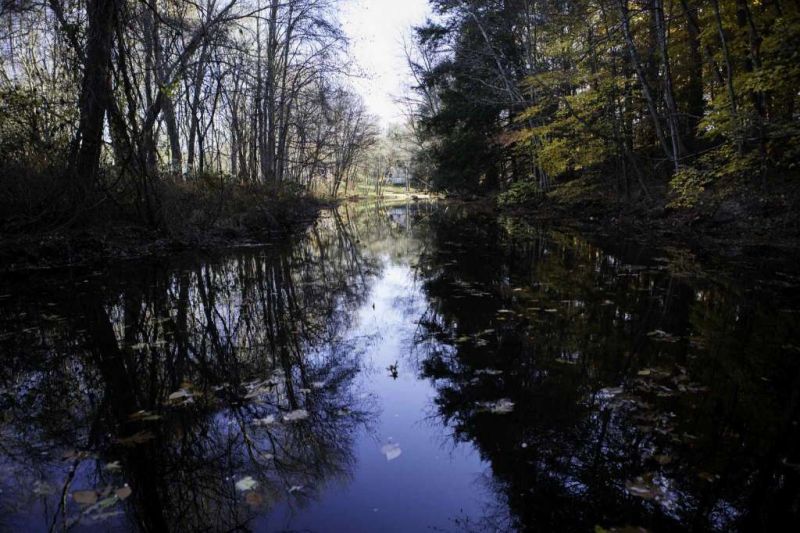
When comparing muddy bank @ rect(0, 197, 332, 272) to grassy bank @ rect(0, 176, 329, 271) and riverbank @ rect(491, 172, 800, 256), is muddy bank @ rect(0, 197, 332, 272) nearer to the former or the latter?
grassy bank @ rect(0, 176, 329, 271)

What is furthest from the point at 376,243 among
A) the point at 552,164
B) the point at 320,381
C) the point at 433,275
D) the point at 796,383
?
the point at 796,383

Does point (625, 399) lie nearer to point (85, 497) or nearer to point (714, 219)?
point (85, 497)

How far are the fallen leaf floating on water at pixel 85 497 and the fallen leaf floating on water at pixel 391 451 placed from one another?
181cm

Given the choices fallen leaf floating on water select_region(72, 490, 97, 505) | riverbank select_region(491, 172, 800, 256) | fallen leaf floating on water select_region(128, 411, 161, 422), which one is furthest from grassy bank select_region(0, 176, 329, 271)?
riverbank select_region(491, 172, 800, 256)

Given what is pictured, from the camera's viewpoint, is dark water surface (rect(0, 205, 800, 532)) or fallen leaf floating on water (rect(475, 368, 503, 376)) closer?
dark water surface (rect(0, 205, 800, 532))

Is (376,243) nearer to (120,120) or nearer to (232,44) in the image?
(232,44)

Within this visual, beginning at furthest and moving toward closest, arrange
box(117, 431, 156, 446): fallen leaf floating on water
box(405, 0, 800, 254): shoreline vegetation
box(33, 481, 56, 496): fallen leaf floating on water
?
1. box(405, 0, 800, 254): shoreline vegetation
2. box(117, 431, 156, 446): fallen leaf floating on water
3. box(33, 481, 56, 496): fallen leaf floating on water

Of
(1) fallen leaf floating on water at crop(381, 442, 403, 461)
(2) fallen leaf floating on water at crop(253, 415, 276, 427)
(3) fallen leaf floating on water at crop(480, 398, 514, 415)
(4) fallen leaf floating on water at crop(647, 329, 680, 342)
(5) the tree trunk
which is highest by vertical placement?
(5) the tree trunk

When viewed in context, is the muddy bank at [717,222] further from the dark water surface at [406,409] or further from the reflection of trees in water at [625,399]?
the reflection of trees in water at [625,399]

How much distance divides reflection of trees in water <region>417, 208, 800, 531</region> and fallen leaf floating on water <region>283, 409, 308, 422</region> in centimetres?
114

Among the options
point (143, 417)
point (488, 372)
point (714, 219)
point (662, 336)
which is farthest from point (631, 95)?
point (143, 417)

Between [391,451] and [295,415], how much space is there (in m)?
0.91

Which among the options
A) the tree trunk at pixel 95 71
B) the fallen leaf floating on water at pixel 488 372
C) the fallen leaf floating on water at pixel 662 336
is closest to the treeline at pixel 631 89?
the fallen leaf floating on water at pixel 662 336

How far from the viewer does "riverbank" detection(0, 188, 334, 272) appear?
31.5 ft
